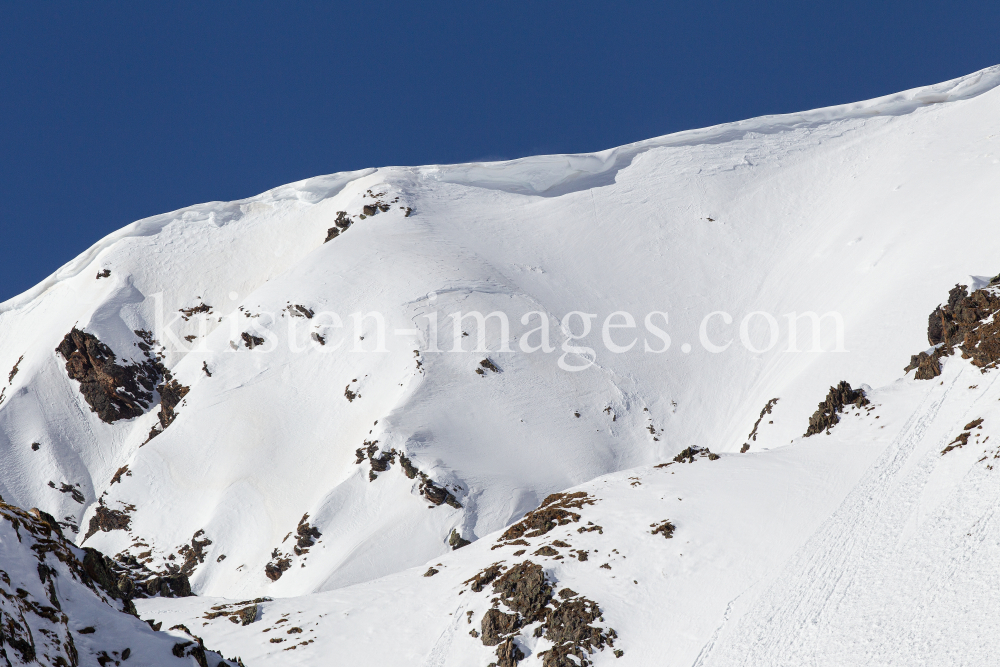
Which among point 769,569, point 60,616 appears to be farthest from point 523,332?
point 60,616

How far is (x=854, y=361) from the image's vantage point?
41125 mm

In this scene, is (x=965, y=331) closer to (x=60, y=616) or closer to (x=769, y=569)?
(x=769, y=569)

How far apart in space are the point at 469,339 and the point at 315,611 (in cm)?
2409

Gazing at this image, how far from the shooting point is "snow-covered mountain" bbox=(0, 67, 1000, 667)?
24844mm

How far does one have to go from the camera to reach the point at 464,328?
51.1 meters

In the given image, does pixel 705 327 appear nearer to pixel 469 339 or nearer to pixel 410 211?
pixel 469 339

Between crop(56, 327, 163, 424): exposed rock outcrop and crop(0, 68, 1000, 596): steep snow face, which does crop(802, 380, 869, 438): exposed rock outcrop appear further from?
crop(56, 327, 163, 424): exposed rock outcrop

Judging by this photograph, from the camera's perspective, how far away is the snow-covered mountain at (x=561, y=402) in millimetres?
24844

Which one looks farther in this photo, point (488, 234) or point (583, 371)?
point (488, 234)

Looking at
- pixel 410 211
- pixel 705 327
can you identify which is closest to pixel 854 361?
pixel 705 327

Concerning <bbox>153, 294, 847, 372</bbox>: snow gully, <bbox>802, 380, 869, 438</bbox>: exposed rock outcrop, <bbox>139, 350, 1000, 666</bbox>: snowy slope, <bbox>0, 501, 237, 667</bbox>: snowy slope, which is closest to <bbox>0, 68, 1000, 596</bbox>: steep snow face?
<bbox>153, 294, 847, 372</bbox>: snow gully

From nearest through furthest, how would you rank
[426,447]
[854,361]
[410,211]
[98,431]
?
1. [854,361]
2. [426,447]
3. [98,431]
4. [410,211]

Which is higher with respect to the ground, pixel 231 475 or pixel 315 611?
pixel 231 475

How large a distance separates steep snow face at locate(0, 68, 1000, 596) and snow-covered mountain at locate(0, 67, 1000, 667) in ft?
0.75
